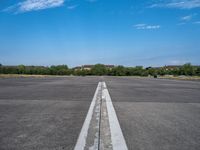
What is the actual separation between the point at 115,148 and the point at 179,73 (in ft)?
521

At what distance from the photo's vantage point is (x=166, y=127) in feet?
16.8

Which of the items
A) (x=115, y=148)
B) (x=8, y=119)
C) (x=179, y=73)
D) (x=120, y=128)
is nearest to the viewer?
(x=115, y=148)

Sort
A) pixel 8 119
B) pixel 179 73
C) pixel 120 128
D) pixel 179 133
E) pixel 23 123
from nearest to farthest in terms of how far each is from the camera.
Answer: pixel 179 133 < pixel 120 128 < pixel 23 123 < pixel 8 119 < pixel 179 73

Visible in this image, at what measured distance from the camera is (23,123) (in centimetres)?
536

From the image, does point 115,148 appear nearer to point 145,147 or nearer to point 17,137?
point 145,147

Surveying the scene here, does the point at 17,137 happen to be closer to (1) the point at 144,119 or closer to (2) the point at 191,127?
(1) the point at 144,119

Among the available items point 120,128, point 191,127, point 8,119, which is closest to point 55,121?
point 8,119

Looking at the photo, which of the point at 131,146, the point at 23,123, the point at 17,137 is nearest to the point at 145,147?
the point at 131,146

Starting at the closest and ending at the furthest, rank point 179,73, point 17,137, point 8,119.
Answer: point 17,137 → point 8,119 → point 179,73

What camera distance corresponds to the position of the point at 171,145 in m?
3.81

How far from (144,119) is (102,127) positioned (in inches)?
55.7

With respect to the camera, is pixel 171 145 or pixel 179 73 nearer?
pixel 171 145

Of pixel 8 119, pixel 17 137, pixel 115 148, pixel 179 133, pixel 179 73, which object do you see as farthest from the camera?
pixel 179 73

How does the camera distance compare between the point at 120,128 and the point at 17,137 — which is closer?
the point at 17,137
